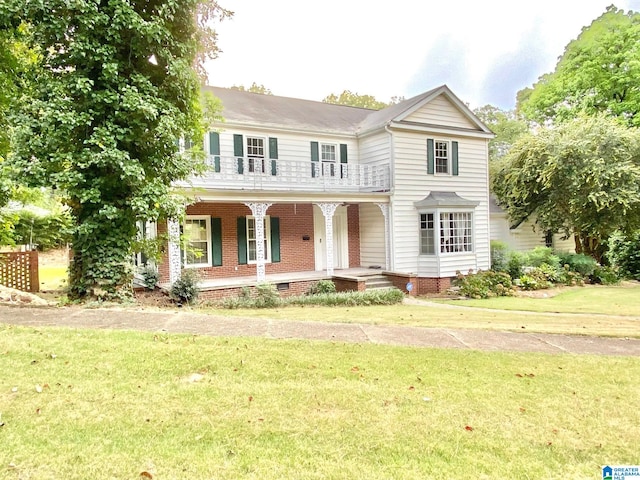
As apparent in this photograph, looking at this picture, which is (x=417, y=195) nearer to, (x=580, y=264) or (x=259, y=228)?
(x=259, y=228)

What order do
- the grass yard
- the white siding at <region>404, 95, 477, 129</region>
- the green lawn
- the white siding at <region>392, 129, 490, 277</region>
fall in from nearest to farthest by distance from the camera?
the grass yard < the green lawn < the white siding at <region>392, 129, 490, 277</region> < the white siding at <region>404, 95, 477, 129</region>

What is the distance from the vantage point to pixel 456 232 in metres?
16.7

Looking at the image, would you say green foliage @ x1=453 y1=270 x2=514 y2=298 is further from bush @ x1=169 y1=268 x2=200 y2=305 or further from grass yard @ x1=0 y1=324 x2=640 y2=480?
grass yard @ x1=0 y1=324 x2=640 y2=480

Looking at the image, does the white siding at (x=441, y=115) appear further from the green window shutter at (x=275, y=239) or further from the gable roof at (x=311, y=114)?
the green window shutter at (x=275, y=239)

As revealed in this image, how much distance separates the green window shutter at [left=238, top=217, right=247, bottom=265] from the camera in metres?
15.2

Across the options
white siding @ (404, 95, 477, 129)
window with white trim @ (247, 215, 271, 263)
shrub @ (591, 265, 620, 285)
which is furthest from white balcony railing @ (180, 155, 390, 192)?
shrub @ (591, 265, 620, 285)

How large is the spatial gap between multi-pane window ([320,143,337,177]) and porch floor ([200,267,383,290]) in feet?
12.6

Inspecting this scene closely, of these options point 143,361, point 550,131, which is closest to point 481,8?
point 550,131

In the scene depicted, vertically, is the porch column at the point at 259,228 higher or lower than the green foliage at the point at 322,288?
higher

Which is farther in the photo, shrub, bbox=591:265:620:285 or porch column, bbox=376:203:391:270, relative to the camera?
shrub, bbox=591:265:620:285

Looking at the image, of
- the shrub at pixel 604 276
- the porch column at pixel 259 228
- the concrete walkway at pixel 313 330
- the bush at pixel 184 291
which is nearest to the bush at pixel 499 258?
the shrub at pixel 604 276

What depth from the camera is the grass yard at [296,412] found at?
Result: 113 inches

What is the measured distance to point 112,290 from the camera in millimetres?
8336

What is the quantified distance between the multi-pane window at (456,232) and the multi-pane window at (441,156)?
2.01 meters
